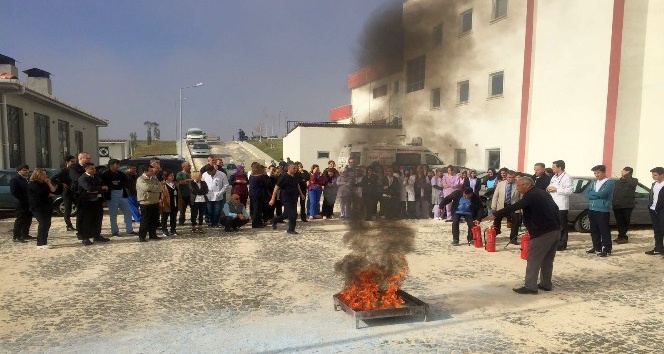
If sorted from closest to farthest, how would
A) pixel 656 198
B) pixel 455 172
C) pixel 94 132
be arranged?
pixel 656 198
pixel 455 172
pixel 94 132

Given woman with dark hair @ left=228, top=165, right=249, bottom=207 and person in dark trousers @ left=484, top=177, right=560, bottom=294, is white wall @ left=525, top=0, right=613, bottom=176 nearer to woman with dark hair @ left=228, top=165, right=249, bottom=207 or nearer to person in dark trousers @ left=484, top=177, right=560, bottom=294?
person in dark trousers @ left=484, top=177, right=560, bottom=294

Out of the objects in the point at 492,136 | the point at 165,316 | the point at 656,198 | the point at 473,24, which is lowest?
the point at 165,316

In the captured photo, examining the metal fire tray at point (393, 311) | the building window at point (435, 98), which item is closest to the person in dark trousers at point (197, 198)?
the metal fire tray at point (393, 311)

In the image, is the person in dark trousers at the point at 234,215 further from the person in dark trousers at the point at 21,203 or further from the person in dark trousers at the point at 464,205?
the person in dark trousers at the point at 464,205

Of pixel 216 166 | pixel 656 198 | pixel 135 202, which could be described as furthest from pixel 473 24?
pixel 135 202

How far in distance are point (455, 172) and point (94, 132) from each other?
26.4m

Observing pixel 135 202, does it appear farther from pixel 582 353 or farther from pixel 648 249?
pixel 648 249

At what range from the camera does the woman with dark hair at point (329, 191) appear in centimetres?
1251

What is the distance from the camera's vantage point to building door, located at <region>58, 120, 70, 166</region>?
21.9m

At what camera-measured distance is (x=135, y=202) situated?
10898 mm

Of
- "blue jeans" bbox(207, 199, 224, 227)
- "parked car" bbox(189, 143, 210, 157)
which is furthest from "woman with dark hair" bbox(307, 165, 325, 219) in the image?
"parked car" bbox(189, 143, 210, 157)

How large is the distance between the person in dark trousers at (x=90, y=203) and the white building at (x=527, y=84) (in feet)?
18.1

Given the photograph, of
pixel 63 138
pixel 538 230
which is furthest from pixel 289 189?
pixel 63 138

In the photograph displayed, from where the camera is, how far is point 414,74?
500 cm
